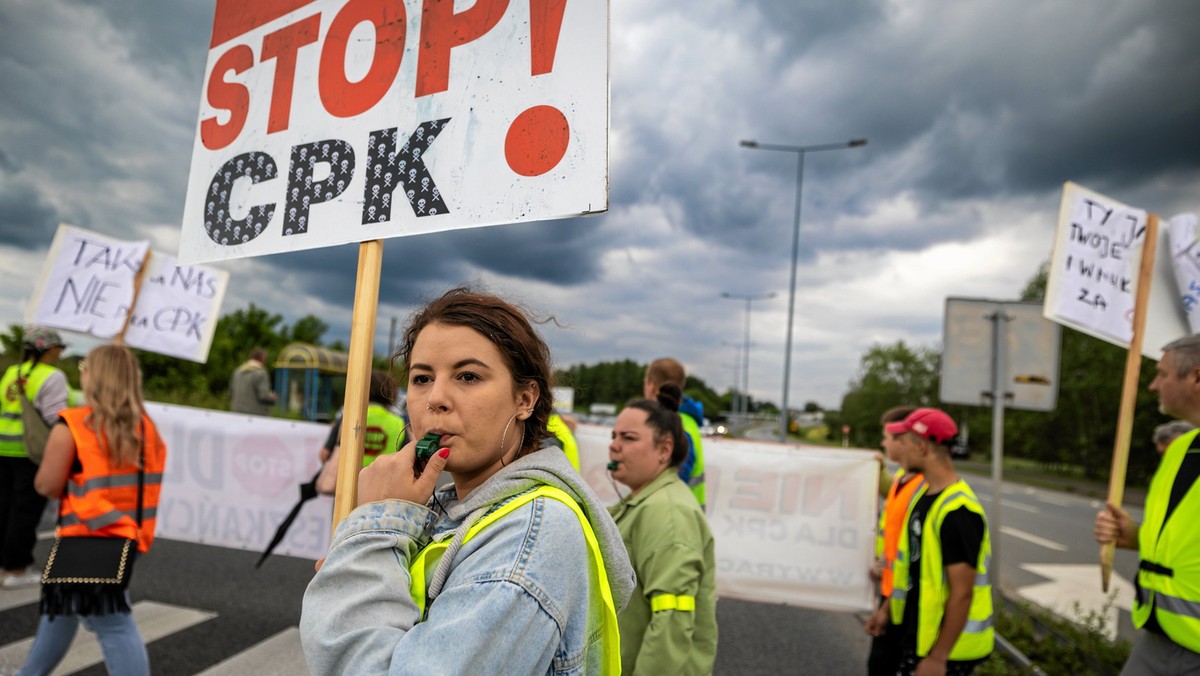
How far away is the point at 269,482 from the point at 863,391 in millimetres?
90679

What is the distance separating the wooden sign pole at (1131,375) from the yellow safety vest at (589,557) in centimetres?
342

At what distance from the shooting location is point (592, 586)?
1.29m

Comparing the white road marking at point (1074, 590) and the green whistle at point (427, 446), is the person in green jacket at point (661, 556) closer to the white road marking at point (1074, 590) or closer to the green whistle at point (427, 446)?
the green whistle at point (427, 446)

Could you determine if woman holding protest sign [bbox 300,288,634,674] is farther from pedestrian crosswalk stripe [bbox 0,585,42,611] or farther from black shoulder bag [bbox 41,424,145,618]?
pedestrian crosswalk stripe [bbox 0,585,42,611]

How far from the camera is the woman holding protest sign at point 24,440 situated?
5219 millimetres

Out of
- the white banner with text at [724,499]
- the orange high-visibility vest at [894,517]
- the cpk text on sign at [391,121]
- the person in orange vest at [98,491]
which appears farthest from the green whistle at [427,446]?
the white banner with text at [724,499]

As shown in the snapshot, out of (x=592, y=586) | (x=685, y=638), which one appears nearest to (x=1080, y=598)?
(x=685, y=638)

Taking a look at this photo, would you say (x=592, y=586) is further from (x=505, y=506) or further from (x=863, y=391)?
(x=863, y=391)

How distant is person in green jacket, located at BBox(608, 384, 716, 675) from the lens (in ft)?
8.07

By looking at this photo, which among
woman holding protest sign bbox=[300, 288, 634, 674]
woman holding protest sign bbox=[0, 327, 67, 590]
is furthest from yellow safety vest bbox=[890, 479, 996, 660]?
woman holding protest sign bbox=[0, 327, 67, 590]

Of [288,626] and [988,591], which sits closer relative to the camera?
[988,591]

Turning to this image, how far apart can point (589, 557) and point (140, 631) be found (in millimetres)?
5039

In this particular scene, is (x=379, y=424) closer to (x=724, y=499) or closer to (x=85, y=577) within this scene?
(x=85, y=577)

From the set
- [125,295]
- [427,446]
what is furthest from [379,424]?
[427,446]
